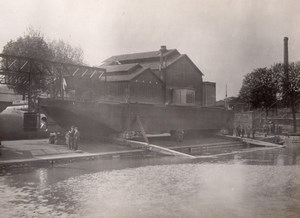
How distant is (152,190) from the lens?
14.8 meters

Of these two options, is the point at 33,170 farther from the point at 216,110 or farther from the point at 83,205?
the point at 216,110

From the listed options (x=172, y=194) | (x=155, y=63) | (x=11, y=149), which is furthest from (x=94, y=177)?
(x=155, y=63)

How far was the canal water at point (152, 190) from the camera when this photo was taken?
11500 mm

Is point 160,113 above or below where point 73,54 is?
below

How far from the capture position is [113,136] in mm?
33094

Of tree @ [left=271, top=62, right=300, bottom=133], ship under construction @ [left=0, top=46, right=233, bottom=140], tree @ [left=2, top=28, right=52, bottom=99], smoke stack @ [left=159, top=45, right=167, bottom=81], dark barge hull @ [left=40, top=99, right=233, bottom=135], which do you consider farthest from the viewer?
tree @ [left=271, top=62, right=300, bottom=133]

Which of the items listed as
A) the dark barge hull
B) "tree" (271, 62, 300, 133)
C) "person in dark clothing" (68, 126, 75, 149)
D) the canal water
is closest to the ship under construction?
the dark barge hull

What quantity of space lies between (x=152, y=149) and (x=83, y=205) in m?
17.8

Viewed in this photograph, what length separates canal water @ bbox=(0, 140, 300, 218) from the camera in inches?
453

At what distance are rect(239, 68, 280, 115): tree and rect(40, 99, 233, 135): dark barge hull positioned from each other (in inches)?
1044

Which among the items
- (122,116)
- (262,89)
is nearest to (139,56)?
(262,89)

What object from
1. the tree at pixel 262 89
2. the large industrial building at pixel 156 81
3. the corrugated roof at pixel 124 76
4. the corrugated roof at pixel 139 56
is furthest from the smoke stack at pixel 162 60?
the tree at pixel 262 89

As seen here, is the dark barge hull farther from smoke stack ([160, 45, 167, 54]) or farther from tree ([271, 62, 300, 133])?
tree ([271, 62, 300, 133])

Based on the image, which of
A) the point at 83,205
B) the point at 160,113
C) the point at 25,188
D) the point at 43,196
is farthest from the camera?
the point at 160,113
